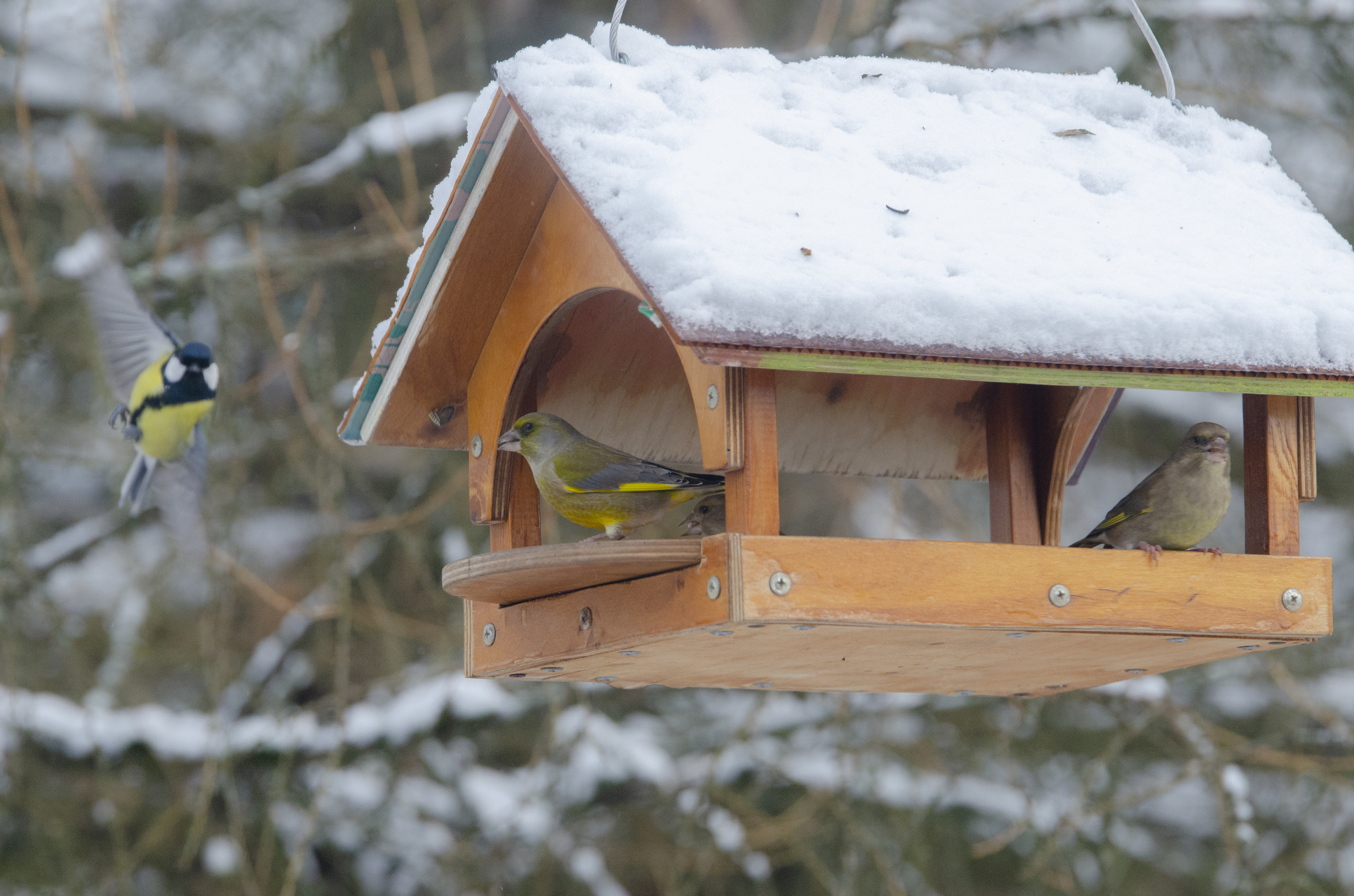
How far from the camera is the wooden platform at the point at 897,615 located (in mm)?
2662

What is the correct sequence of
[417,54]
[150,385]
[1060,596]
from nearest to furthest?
[1060,596], [150,385], [417,54]

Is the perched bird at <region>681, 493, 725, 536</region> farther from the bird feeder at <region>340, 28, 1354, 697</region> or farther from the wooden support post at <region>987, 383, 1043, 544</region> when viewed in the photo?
the wooden support post at <region>987, 383, 1043, 544</region>

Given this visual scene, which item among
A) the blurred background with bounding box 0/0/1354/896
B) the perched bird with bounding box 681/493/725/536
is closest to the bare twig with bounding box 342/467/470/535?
the blurred background with bounding box 0/0/1354/896

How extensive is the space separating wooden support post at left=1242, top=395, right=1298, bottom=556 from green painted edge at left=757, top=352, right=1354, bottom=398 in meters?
0.23

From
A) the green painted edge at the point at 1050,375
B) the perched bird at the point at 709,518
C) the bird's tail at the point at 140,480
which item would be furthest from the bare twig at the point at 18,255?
the green painted edge at the point at 1050,375

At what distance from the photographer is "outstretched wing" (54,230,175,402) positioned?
4.49 metres

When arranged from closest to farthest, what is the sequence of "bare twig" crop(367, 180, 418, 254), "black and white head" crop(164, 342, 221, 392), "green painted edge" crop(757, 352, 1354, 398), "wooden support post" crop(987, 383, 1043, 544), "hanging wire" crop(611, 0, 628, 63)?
"green painted edge" crop(757, 352, 1354, 398)
"hanging wire" crop(611, 0, 628, 63)
"wooden support post" crop(987, 383, 1043, 544)
"black and white head" crop(164, 342, 221, 392)
"bare twig" crop(367, 180, 418, 254)

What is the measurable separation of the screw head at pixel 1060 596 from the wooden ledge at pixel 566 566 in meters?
0.69

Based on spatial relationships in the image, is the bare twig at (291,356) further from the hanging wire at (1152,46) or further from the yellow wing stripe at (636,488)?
the hanging wire at (1152,46)

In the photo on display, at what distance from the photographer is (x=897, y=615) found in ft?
8.87

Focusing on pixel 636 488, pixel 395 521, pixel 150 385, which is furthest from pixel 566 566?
pixel 395 521

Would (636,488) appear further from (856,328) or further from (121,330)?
(121,330)

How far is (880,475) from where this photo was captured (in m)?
4.25

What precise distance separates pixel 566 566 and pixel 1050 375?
3.13 ft
